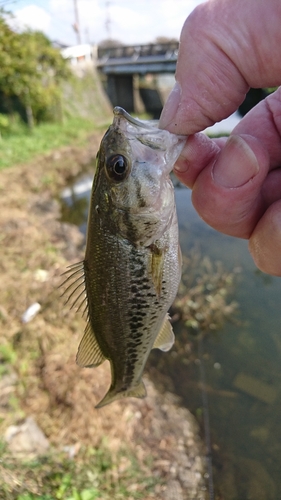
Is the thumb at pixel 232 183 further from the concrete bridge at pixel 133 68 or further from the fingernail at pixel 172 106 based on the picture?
the concrete bridge at pixel 133 68

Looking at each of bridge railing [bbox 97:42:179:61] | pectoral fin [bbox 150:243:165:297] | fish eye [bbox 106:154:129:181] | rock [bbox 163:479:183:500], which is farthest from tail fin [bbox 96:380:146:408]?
bridge railing [bbox 97:42:179:61]

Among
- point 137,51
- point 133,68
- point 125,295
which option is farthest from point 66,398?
point 137,51

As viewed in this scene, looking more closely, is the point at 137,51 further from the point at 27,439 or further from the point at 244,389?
the point at 27,439

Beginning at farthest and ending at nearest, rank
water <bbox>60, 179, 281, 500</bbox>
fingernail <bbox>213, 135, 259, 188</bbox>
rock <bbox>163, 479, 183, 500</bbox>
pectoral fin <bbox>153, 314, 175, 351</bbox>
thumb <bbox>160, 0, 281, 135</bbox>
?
1. water <bbox>60, 179, 281, 500</bbox>
2. rock <bbox>163, 479, 183, 500</bbox>
3. pectoral fin <bbox>153, 314, 175, 351</bbox>
4. fingernail <bbox>213, 135, 259, 188</bbox>
5. thumb <bbox>160, 0, 281, 135</bbox>

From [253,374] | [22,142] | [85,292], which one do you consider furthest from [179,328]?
[22,142]

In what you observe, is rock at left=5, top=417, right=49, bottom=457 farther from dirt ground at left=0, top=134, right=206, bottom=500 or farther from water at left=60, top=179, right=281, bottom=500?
water at left=60, top=179, right=281, bottom=500
